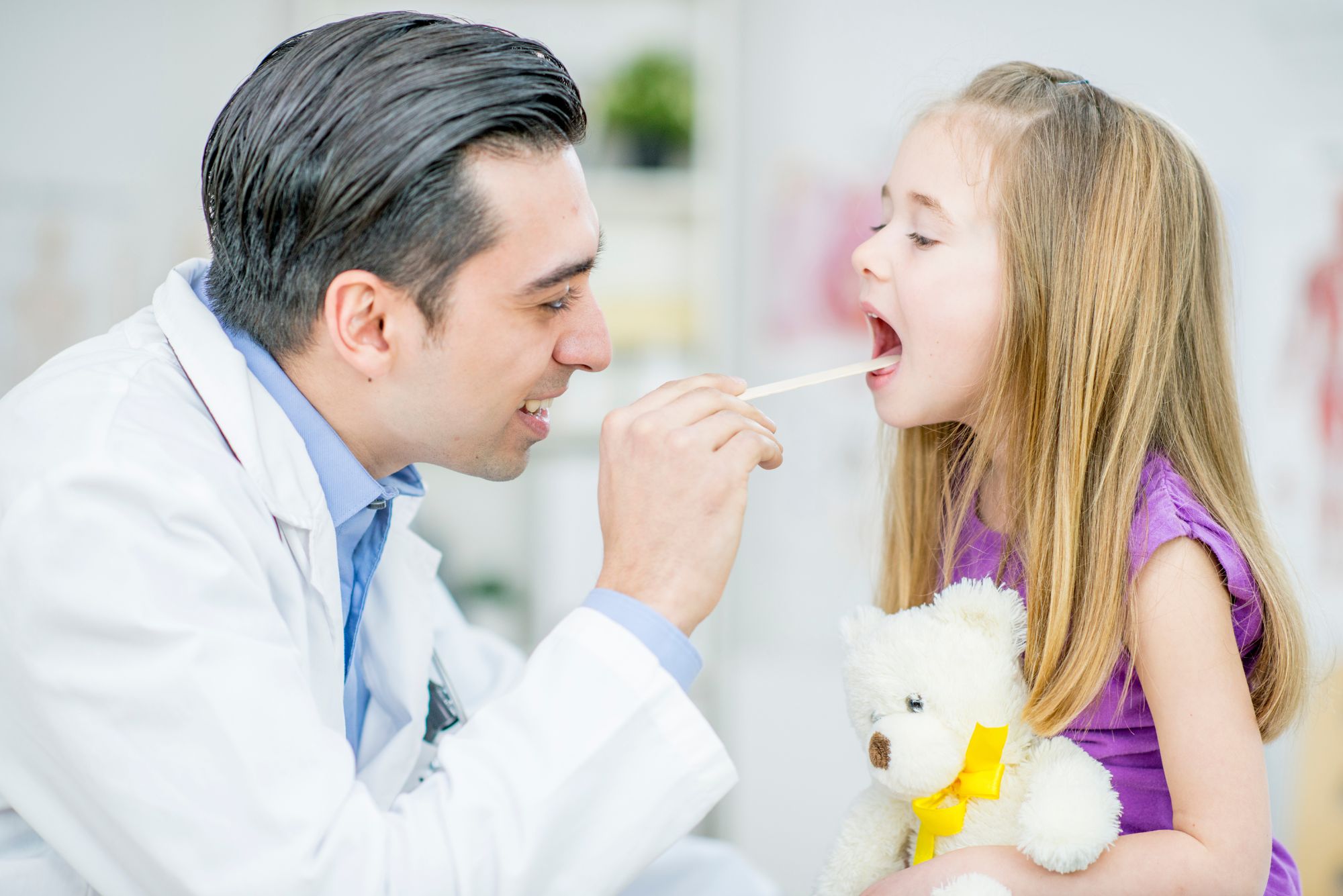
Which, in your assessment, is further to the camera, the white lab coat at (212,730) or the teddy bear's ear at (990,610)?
the teddy bear's ear at (990,610)

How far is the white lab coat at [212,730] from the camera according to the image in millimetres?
805

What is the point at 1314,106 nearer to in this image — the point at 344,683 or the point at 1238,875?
the point at 1238,875

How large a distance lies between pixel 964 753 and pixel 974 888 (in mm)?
117

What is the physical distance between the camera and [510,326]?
114 centimetres

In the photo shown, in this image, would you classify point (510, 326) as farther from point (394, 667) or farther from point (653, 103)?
point (653, 103)

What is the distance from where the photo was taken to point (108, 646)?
2.67 ft

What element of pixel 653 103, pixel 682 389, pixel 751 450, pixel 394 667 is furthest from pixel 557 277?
pixel 653 103

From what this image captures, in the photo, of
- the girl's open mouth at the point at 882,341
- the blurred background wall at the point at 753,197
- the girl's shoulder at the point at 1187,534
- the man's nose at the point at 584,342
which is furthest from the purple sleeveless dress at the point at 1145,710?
the blurred background wall at the point at 753,197

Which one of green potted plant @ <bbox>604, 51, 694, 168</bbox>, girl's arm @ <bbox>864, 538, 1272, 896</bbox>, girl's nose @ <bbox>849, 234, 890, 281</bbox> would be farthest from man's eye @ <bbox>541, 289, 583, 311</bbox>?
green potted plant @ <bbox>604, 51, 694, 168</bbox>

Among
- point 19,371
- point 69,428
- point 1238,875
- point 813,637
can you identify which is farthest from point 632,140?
point 1238,875

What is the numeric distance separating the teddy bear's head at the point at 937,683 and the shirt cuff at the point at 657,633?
0.19 m

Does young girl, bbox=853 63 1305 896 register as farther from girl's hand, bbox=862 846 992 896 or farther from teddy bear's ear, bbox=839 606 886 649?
teddy bear's ear, bbox=839 606 886 649

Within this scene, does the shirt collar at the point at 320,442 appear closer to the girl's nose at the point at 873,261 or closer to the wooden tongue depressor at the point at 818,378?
the wooden tongue depressor at the point at 818,378

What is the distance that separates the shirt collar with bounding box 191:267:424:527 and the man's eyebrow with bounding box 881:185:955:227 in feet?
2.33
